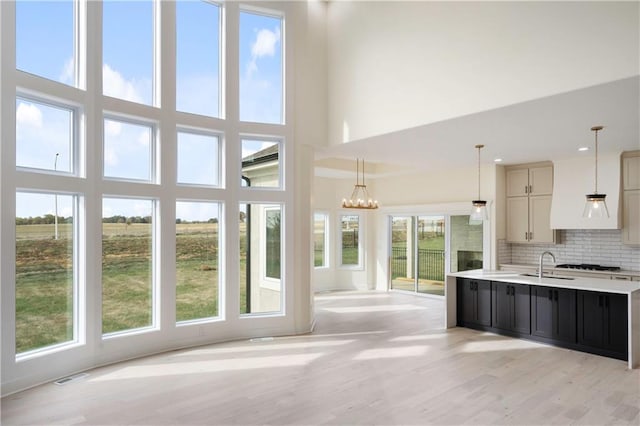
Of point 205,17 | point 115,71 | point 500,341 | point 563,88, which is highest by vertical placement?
point 205,17

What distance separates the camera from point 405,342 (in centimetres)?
587

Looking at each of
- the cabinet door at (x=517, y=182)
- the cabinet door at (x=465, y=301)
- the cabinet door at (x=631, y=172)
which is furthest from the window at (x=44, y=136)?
the cabinet door at (x=631, y=172)

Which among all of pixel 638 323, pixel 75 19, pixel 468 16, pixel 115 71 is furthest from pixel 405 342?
pixel 75 19

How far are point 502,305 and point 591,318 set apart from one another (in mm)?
1208

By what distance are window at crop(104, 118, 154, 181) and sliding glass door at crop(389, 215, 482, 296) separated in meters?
6.55

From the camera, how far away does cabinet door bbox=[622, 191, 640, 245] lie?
681cm

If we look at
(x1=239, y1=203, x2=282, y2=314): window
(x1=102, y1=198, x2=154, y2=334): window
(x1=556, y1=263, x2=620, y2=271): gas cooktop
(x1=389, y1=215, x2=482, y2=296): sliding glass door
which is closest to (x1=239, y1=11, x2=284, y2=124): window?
(x1=239, y1=203, x2=282, y2=314): window

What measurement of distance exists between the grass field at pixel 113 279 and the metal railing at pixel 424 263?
206 inches

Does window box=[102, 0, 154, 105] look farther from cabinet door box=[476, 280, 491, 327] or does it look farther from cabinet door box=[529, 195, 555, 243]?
cabinet door box=[529, 195, 555, 243]

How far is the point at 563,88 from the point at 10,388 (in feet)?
19.8

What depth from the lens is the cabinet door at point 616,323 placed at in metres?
5.09

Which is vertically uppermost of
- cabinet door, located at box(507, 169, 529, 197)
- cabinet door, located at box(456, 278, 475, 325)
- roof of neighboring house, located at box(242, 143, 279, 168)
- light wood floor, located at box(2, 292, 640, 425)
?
roof of neighboring house, located at box(242, 143, 279, 168)

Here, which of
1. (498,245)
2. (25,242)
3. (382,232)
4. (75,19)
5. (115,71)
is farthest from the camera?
(382,232)

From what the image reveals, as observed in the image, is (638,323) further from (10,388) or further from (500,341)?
(10,388)
